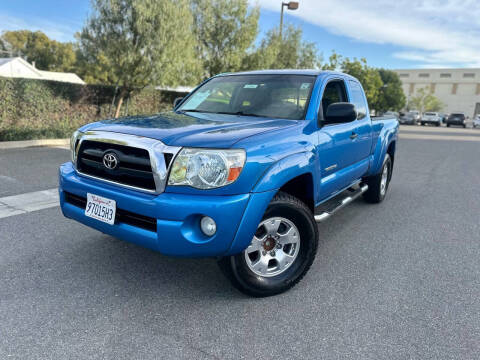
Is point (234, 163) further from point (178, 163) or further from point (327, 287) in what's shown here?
point (327, 287)

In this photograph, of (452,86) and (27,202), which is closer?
(27,202)

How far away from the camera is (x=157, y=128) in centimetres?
269

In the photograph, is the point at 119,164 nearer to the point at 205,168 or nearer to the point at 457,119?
the point at 205,168

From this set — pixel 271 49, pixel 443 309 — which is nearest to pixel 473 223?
pixel 443 309

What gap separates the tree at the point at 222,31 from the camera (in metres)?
17.2

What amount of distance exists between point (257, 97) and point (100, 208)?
6.03 feet

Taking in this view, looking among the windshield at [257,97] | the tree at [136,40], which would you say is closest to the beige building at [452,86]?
the tree at [136,40]

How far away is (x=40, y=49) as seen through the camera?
2375 inches

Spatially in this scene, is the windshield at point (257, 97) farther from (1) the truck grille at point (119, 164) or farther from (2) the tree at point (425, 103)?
(2) the tree at point (425, 103)

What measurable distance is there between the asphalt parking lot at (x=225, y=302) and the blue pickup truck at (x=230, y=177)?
0.36 m

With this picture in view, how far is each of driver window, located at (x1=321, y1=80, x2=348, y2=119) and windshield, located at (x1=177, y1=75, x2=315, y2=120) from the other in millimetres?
247

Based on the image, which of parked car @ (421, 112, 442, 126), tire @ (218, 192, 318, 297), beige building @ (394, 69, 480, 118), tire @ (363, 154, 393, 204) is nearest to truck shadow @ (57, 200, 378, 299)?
tire @ (218, 192, 318, 297)

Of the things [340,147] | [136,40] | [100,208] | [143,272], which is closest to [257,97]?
[340,147]

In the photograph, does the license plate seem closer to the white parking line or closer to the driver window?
the driver window
